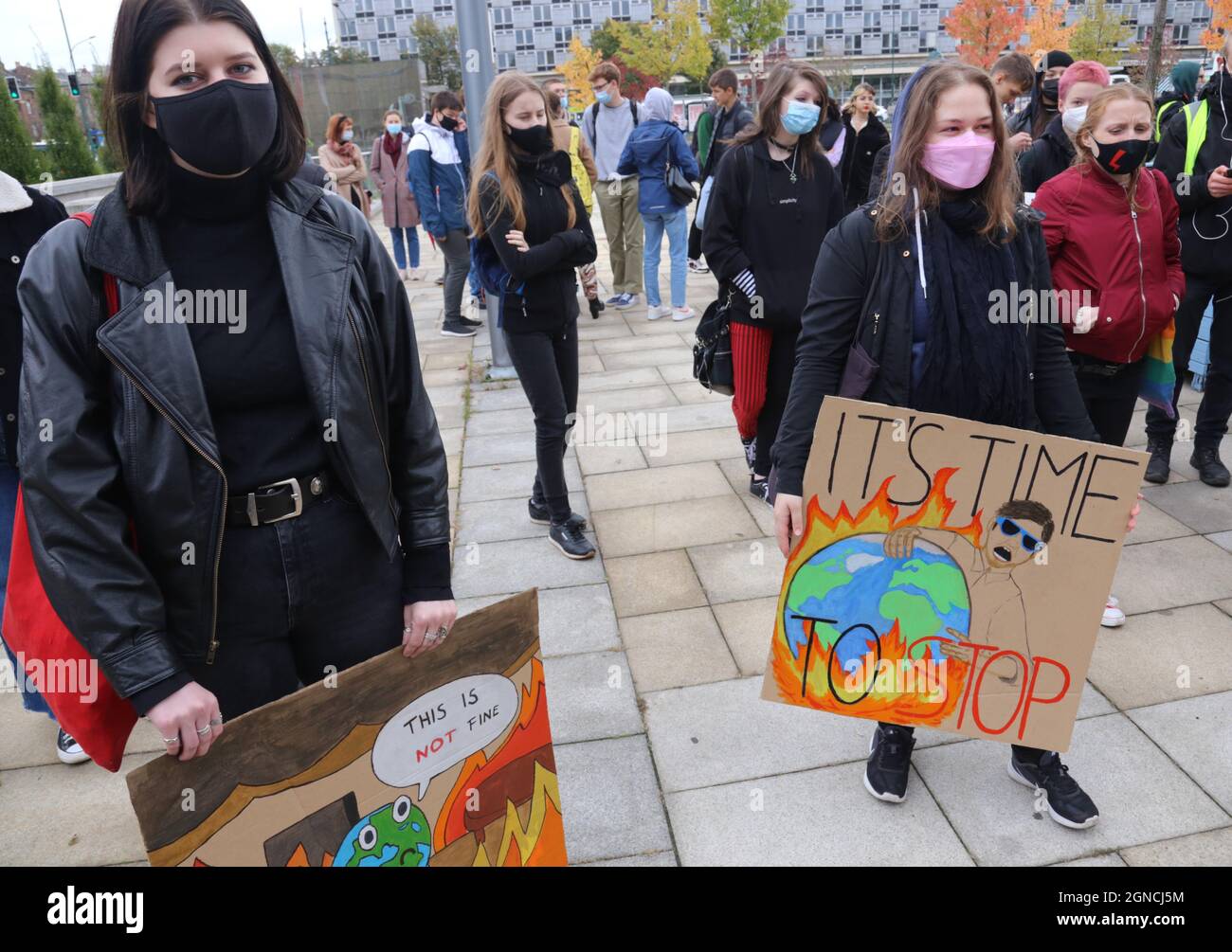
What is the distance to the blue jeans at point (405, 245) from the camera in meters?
11.1

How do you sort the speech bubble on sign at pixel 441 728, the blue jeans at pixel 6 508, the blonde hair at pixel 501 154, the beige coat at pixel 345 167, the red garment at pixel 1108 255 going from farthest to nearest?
the beige coat at pixel 345 167 → the blonde hair at pixel 501 154 → the red garment at pixel 1108 255 → the blue jeans at pixel 6 508 → the speech bubble on sign at pixel 441 728

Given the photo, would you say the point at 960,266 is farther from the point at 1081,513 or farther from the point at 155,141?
the point at 155,141

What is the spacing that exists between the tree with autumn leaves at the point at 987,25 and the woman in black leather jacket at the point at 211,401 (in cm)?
4317

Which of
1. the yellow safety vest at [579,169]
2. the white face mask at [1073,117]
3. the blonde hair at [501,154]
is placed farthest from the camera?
the yellow safety vest at [579,169]

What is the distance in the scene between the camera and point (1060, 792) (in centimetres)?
251

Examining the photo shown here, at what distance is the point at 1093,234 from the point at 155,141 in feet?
9.67

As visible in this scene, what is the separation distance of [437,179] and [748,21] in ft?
115

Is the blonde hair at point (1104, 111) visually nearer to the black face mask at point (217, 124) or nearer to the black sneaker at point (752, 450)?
the black sneaker at point (752, 450)

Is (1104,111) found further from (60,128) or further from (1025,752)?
(60,128)

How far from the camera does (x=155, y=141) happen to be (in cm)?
162

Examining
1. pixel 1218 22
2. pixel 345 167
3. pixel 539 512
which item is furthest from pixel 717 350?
pixel 1218 22

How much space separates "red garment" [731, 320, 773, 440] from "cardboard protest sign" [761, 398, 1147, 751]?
2151 mm

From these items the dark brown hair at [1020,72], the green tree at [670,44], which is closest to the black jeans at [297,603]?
the dark brown hair at [1020,72]

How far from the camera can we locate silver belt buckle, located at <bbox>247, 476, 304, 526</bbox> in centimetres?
163
